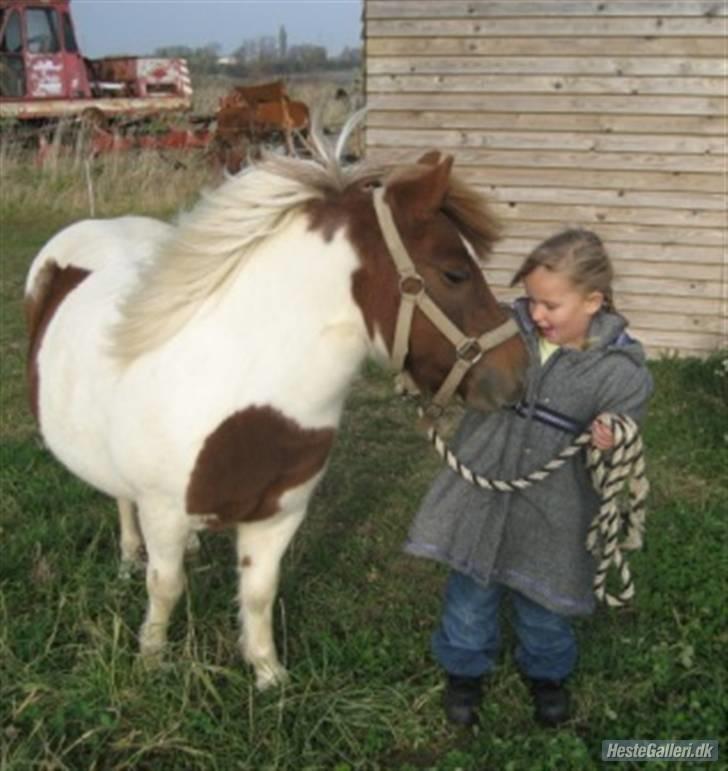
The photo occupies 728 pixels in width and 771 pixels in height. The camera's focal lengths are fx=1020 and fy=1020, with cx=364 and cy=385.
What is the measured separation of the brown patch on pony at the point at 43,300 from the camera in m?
3.58

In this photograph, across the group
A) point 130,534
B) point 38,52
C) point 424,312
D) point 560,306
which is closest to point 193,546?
point 130,534

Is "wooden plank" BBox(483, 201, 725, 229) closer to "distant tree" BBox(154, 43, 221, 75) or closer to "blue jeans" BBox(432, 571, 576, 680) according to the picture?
"blue jeans" BBox(432, 571, 576, 680)

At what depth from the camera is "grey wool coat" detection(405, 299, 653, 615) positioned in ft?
8.62

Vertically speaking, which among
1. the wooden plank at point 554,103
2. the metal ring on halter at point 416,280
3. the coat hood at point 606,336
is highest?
the metal ring on halter at point 416,280

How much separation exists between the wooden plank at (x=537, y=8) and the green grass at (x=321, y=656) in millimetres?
3204

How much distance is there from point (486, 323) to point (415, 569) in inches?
68.0

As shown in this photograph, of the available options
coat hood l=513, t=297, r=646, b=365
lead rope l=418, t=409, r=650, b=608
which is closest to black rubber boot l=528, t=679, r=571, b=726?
lead rope l=418, t=409, r=650, b=608

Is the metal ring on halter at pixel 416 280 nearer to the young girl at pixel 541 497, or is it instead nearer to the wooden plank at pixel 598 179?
the young girl at pixel 541 497

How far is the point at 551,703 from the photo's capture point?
2977 millimetres

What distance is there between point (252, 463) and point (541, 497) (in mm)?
769

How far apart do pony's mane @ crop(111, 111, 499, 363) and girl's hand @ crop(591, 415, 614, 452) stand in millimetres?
509

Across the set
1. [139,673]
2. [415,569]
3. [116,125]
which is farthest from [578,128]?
[116,125]

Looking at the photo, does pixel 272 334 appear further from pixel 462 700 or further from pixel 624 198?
pixel 624 198

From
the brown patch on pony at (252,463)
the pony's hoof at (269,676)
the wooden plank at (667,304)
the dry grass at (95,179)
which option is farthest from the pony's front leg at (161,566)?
the dry grass at (95,179)
